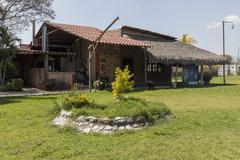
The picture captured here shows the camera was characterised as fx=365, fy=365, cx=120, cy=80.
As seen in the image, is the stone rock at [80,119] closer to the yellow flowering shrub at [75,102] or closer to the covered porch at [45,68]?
the yellow flowering shrub at [75,102]

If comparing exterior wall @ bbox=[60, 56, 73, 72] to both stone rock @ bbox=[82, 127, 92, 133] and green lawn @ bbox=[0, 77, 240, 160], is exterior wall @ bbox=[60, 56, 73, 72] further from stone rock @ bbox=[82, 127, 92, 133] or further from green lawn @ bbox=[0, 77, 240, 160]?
stone rock @ bbox=[82, 127, 92, 133]

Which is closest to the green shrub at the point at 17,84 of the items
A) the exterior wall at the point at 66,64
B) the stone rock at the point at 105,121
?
the exterior wall at the point at 66,64

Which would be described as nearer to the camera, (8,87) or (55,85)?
(8,87)

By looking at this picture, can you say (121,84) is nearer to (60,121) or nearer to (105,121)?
(105,121)

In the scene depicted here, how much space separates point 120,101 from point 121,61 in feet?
52.1

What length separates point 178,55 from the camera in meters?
28.7

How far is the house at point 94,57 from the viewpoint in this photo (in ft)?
79.8

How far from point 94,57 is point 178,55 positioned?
24.3ft

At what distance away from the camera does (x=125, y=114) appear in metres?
9.80

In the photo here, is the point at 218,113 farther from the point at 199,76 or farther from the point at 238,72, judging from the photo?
the point at 238,72

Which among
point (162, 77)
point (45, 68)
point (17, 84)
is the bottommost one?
point (17, 84)

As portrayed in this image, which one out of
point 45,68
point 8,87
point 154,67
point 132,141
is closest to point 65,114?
point 132,141

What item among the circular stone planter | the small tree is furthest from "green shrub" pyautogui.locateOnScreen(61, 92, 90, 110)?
the small tree

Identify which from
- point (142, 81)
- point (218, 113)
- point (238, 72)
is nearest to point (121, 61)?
point (142, 81)
